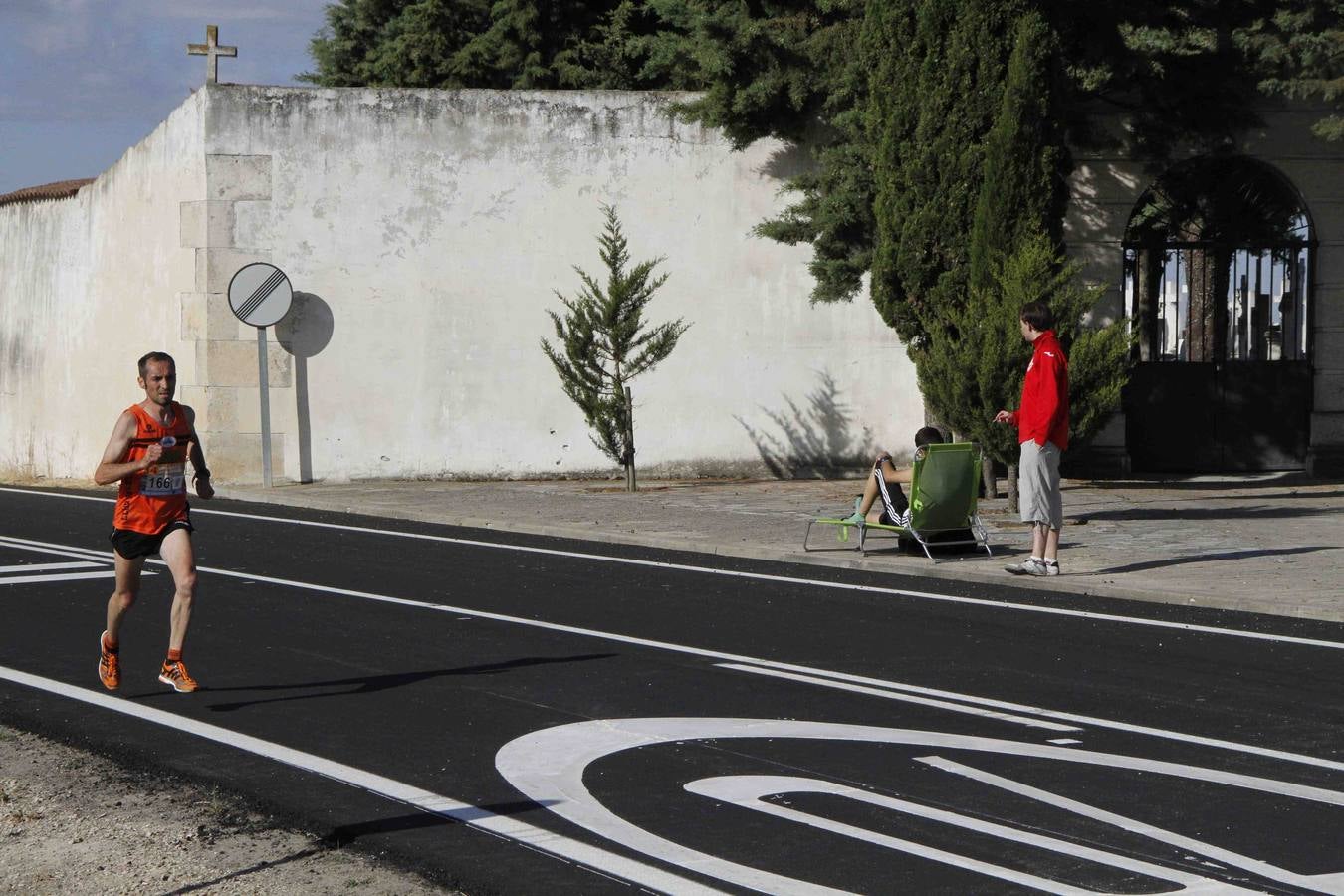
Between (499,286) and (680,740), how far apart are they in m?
15.1

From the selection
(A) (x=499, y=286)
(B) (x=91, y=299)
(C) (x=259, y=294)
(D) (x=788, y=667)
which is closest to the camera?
(D) (x=788, y=667)

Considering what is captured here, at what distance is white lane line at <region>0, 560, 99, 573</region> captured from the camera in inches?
502

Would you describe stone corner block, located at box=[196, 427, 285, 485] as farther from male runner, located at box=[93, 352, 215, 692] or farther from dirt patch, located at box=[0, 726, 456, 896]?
dirt patch, located at box=[0, 726, 456, 896]

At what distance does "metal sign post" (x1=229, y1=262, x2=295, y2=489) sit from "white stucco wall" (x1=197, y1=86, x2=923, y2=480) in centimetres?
60

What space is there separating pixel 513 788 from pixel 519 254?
1589 centimetres

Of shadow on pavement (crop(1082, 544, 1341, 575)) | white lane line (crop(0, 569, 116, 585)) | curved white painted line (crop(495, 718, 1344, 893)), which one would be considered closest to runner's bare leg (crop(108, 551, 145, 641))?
curved white painted line (crop(495, 718, 1344, 893))

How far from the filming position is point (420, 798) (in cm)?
601

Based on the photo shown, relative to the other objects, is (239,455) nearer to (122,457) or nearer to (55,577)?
(55,577)

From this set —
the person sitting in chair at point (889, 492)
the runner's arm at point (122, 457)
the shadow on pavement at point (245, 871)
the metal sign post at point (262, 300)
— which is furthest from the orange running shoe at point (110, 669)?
the metal sign post at point (262, 300)

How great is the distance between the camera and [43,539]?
591 inches

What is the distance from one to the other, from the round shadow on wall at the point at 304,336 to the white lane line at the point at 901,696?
1357 cm

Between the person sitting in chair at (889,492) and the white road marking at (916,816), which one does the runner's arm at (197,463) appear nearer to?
the white road marking at (916,816)

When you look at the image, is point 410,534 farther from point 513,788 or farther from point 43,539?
point 513,788

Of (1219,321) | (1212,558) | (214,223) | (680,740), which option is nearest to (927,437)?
(1212,558)
